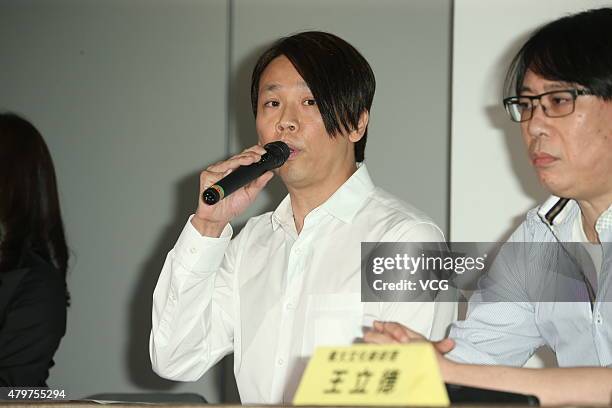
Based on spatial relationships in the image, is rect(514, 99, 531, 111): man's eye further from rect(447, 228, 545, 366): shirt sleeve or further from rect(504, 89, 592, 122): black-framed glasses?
rect(447, 228, 545, 366): shirt sleeve

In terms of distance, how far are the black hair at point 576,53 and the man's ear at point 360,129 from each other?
31 centimetres

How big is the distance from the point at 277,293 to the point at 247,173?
0.27 metres

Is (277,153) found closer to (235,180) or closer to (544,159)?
(235,180)

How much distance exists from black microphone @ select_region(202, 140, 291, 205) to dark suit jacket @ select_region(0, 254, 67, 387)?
0.76 meters

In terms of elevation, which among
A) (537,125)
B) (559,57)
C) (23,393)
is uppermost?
(559,57)

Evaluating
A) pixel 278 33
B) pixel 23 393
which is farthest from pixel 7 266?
pixel 278 33

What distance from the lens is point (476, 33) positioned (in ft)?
5.85

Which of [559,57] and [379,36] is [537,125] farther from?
[379,36]

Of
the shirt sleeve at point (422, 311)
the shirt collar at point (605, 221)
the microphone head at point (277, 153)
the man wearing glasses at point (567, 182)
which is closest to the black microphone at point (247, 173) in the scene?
the microphone head at point (277, 153)

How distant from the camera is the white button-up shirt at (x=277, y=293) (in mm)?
1399

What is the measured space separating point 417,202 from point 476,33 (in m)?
0.40

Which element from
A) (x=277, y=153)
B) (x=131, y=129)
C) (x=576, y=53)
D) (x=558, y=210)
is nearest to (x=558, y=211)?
(x=558, y=210)

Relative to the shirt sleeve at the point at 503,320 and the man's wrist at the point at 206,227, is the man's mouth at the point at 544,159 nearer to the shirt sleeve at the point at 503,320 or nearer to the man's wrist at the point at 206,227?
the shirt sleeve at the point at 503,320

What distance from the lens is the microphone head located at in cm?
139
